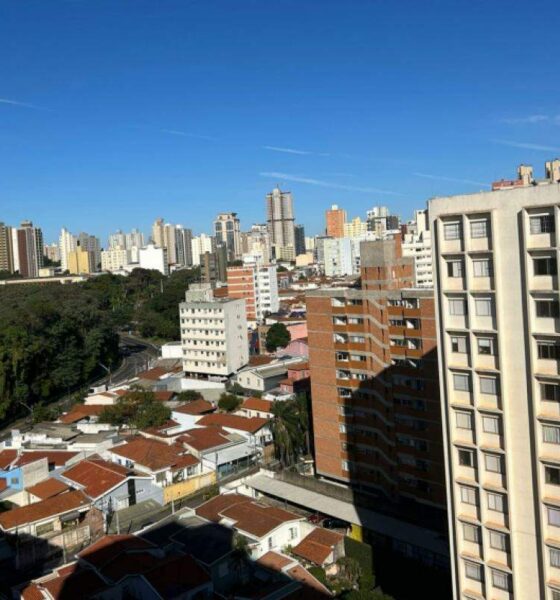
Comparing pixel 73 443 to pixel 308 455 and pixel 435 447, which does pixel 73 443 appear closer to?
pixel 308 455

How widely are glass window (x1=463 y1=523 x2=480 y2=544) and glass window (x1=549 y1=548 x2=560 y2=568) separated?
0.93 m

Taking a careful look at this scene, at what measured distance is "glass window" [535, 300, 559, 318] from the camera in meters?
7.19

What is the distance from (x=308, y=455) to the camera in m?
19.2

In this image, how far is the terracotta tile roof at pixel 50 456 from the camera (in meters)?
19.2

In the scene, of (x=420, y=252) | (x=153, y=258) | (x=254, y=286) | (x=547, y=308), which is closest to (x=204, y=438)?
(x=547, y=308)

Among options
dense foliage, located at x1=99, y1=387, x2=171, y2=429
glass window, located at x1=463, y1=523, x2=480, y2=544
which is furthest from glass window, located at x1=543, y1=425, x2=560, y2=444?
dense foliage, located at x1=99, y1=387, x2=171, y2=429

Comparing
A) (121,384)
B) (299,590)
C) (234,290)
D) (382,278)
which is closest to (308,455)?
(382,278)

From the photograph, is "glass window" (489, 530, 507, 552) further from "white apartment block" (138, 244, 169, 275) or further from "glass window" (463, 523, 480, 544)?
"white apartment block" (138, 244, 169, 275)

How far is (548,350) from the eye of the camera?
727 centimetres

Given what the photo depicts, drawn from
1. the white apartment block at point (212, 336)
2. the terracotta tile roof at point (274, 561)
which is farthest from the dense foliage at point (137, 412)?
the terracotta tile roof at point (274, 561)

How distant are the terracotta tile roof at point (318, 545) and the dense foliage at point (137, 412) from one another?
10.3 metres

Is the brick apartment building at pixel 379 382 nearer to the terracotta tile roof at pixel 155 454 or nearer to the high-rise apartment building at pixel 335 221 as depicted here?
the terracotta tile roof at pixel 155 454

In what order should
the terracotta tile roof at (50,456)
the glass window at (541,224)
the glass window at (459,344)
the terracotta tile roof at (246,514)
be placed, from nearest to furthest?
the glass window at (541,224) → the glass window at (459,344) → the terracotta tile roof at (246,514) → the terracotta tile roof at (50,456)

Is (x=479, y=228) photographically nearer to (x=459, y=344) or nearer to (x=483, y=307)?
(x=483, y=307)
